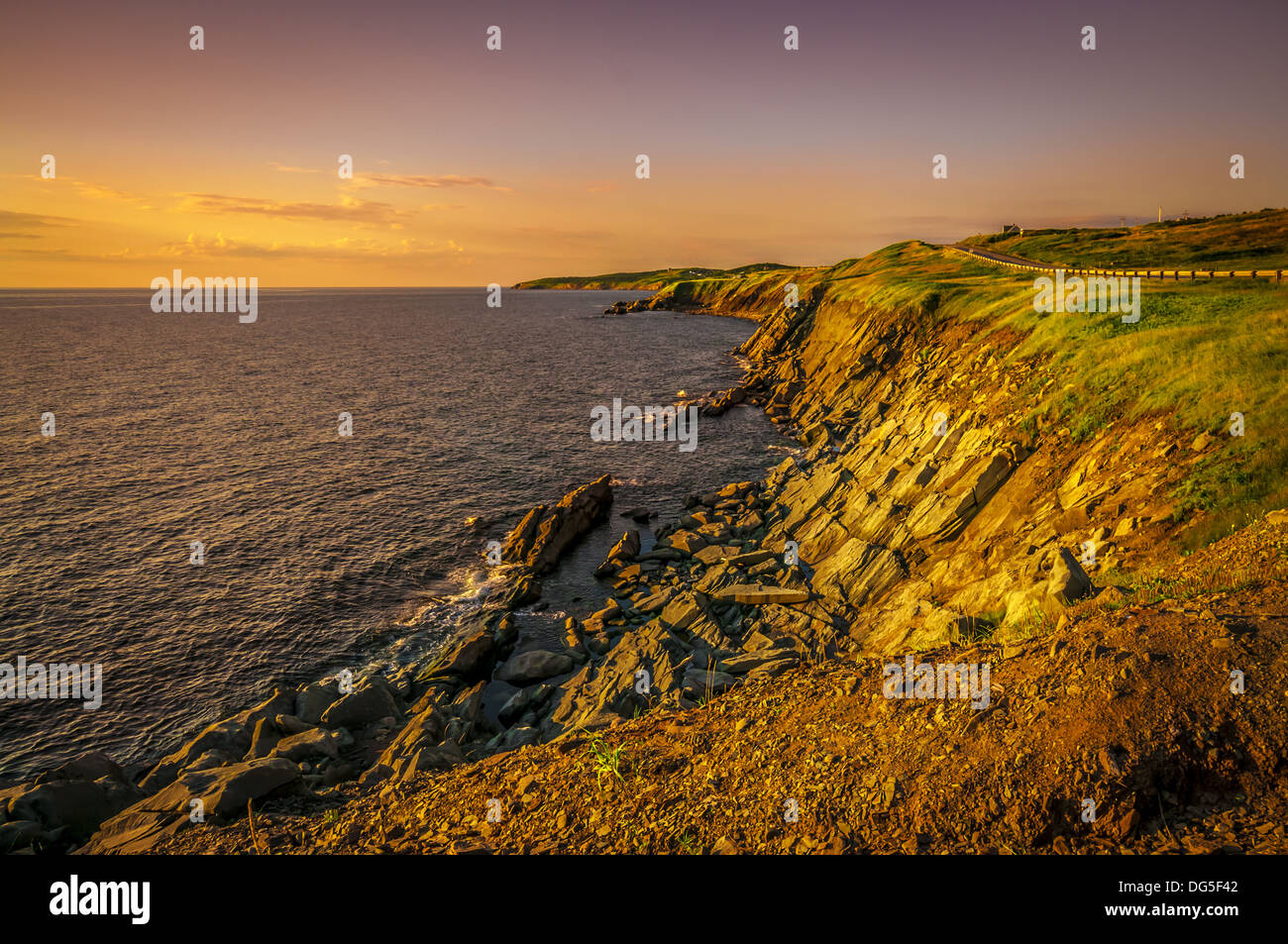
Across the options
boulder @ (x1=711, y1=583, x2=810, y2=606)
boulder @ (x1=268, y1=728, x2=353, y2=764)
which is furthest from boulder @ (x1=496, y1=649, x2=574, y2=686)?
boulder @ (x1=711, y1=583, x2=810, y2=606)

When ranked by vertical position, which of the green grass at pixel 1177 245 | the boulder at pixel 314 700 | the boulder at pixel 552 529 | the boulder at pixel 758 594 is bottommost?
the boulder at pixel 314 700

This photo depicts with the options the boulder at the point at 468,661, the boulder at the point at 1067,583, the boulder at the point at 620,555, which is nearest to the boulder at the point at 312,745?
the boulder at the point at 468,661

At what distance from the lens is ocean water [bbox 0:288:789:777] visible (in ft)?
80.0

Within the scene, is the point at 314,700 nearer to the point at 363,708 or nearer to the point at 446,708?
the point at 363,708

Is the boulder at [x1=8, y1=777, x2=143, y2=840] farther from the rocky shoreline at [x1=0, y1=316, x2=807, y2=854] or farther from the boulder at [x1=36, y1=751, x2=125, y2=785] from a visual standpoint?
the boulder at [x1=36, y1=751, x2=125, y2=785]

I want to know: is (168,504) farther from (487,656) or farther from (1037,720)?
(1037,720)

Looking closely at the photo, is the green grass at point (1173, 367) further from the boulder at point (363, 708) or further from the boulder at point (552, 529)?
the boulder at point (363, 708)

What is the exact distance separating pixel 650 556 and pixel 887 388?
28487 mm

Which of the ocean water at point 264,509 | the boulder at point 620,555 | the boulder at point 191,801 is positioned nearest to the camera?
the boulder at point 191,801

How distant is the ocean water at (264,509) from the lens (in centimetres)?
2438

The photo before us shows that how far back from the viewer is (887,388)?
48.1m

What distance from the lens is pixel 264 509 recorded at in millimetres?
38906

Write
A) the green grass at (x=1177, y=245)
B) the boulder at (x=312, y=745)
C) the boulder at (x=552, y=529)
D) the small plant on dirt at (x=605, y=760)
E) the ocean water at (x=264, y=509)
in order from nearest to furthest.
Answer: the small plant on dirt at (x=605, y=760), the boulder at (x=312, y=745), the ocean water at (x=264, y=509), the boulder at (x=552, y=529), the green grass at (x=1177, y=245)

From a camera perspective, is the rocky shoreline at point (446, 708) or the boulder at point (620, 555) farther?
the boulder at point (620, 555)
